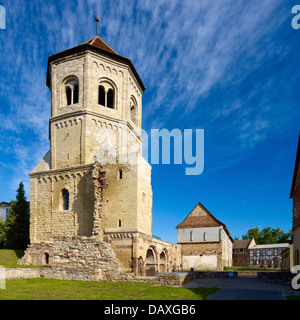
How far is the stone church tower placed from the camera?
22.2 m

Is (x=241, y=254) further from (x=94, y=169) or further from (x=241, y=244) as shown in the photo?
(x=94, y=169)

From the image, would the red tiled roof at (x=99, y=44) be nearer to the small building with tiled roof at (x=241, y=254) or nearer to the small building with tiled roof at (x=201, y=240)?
the small building with tiled roof at (x=201, y=240)

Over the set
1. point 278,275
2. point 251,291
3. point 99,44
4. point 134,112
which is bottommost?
point 278,275

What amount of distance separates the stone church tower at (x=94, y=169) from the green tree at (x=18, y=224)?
7.53 metres

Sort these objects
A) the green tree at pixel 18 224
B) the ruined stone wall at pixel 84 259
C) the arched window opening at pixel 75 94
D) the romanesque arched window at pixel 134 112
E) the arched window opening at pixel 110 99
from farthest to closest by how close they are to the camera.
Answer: the green tree at pixel 18 224
the romanesque arched window at pixel 134 112
the arched window opening at pixel 110 99
the arched window opening at pixel 75 94
the ruined stone wall at pixel 84 259

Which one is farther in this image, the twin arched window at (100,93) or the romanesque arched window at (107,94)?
the romanesque arched window at (107,94)

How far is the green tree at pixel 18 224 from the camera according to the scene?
3120 cm

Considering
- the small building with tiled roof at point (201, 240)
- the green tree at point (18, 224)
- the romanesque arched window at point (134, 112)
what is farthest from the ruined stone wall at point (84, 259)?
the small building with tiled roof at point (201, 240)

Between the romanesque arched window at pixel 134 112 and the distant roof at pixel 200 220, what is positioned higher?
the romanesque arched window at pixel 134 112

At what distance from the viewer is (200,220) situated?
39.9 meters

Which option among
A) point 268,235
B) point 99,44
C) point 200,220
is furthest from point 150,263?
point 268,235

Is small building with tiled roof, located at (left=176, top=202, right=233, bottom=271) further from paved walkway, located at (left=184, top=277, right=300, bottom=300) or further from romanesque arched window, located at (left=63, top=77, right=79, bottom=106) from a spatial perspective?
romanesque arched window, located at (left=63, top=77, right=79, bottom=106)

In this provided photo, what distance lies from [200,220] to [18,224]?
22.0 meters
